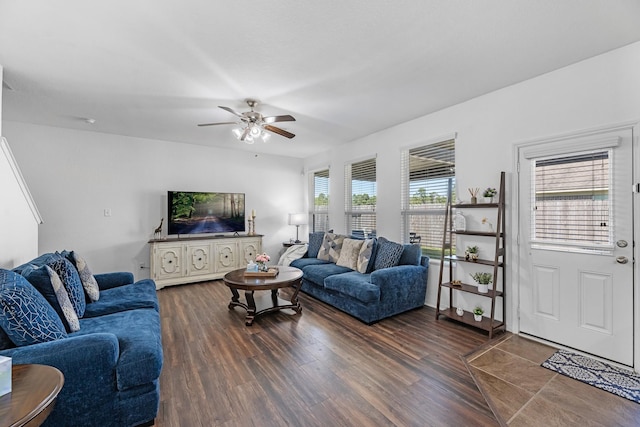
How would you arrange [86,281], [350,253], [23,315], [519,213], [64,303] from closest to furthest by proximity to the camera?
[23,315] → [64,303] → [86,281] → [519,213] → [350,253]

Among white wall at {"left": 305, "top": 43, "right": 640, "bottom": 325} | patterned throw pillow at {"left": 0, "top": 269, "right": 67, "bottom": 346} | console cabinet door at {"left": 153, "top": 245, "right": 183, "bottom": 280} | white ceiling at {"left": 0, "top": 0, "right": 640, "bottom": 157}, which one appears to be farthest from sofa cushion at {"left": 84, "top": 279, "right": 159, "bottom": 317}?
white wall at {"left": 305, "top": 43, "right": 640, "bottom": 325}

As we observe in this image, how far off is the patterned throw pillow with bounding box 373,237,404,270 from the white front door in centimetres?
135

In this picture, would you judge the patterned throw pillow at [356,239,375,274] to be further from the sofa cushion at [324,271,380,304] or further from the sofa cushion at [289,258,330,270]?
the sofa cushion at [289,258,330,270]

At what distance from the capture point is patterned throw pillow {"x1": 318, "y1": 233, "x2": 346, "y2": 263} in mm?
4658

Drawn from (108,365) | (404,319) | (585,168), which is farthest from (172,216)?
(585,168)

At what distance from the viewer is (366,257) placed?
13.1 ft

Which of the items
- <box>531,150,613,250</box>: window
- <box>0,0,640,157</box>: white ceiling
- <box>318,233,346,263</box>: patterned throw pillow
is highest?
<box>0,0,640,157</box>: white ceiling

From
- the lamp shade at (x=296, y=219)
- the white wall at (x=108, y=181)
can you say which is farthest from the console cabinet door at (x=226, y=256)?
the lamp shade at (x=296, y=219)

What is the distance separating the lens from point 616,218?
7.93 ft

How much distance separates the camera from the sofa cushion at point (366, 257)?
12.9 feet

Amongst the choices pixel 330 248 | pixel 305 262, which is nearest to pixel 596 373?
pixel 330 248

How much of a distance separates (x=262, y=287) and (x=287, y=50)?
2.42 m

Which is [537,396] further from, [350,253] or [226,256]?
[226,256]

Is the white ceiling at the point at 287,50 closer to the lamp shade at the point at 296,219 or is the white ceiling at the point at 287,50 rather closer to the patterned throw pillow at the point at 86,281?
the patterned throw pillow at the point at 86,281
